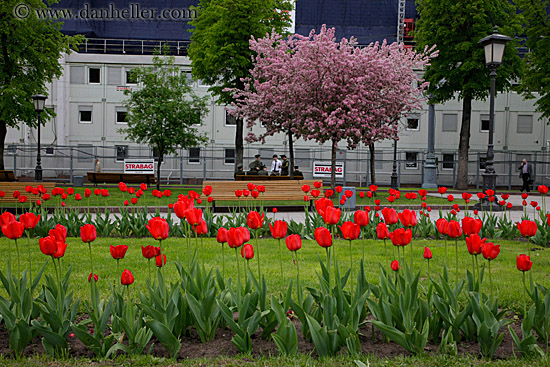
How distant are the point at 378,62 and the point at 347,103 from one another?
273cm

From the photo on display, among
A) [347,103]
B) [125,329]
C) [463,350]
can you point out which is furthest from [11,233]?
[347,103]

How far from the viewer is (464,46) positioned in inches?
1118

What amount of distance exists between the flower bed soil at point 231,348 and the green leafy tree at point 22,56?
1001 inches

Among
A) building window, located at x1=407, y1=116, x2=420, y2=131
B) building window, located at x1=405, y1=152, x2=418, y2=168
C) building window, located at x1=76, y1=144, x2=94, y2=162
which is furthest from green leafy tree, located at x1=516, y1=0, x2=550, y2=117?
building window, located at x1=76, y1=144, x2=94, y2=162

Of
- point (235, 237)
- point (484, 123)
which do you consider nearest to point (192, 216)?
point (235, 237)

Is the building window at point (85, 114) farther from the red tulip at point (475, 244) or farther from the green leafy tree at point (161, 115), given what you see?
the red tulip at point (475, 244)

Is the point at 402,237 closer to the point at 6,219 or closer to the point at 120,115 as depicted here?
the point at 6,219

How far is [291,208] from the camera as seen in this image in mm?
15930

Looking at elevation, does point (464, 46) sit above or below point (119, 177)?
above

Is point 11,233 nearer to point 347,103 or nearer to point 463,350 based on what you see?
point 463,350

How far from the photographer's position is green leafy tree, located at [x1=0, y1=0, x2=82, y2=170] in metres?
26.4

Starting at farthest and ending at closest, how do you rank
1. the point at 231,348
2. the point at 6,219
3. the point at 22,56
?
1. the point at 22,56
2. the point at 231,348
3. the point at 6,219

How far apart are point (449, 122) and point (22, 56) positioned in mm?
28545

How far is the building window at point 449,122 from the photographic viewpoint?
40.5 meters
